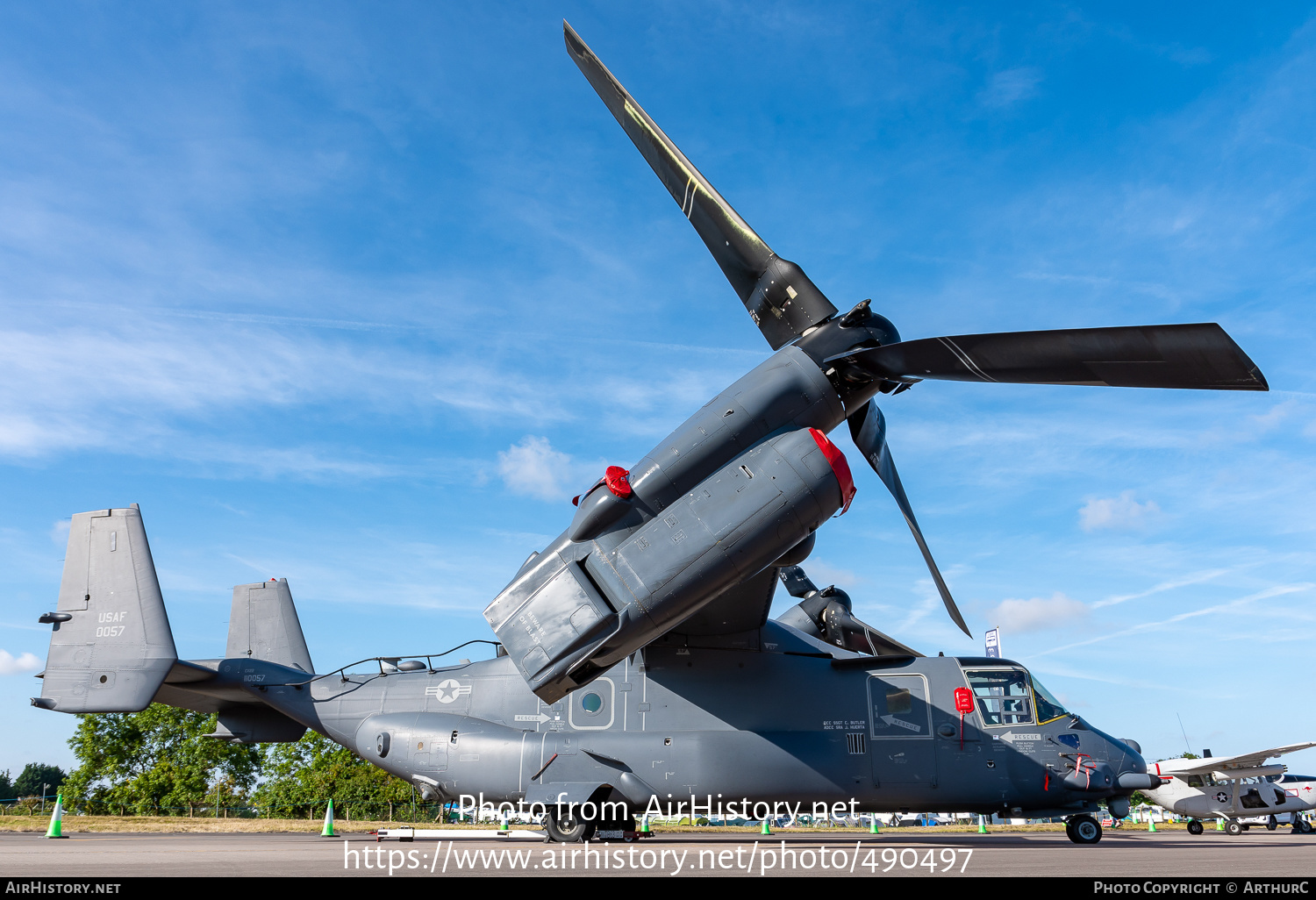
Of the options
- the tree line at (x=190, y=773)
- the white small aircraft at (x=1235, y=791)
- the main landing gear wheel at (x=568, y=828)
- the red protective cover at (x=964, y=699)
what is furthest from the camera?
the tree line at (x=190, y=773)

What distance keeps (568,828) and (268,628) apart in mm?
11451

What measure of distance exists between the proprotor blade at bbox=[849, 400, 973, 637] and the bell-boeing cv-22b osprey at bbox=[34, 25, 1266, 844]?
0.05 meters

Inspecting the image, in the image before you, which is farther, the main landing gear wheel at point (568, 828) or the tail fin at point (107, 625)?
the tail fin at point (107, 625)

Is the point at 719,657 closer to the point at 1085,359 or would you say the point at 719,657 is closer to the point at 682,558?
the point at 682,558

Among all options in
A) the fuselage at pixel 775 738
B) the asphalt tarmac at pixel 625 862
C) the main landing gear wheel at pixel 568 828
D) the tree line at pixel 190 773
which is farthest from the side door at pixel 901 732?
the tree line at pixel 190 773

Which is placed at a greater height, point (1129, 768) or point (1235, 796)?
point (1129, 768)

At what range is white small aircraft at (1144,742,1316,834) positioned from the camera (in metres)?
24.6

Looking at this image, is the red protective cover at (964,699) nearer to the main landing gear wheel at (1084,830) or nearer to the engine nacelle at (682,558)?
the main landing gear wheel at (1084,830)

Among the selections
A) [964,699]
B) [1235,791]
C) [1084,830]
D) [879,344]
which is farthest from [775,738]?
[1235,791]

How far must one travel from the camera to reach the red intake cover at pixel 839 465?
9297mm

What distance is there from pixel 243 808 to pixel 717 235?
54.6 metres

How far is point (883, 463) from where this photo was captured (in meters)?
11.8

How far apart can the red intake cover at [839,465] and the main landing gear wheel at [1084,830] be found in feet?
24.4

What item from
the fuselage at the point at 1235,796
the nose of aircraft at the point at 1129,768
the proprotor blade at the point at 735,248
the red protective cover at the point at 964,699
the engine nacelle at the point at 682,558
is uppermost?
the proprotor blade at the point at 735,248
